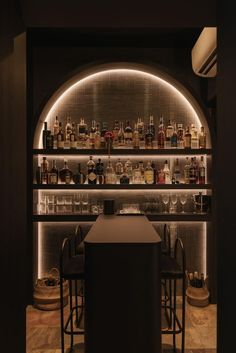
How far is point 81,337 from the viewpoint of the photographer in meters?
2.96

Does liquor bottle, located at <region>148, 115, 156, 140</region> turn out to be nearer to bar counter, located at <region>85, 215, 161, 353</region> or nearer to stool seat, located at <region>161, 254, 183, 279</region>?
stool seat, located at <region>161, 254, 183, 279</region>

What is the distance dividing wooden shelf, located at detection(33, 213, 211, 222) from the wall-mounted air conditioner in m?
1.53

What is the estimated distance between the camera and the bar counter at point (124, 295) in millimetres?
1954

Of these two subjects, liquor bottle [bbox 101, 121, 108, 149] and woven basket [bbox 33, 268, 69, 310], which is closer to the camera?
woven basket [bbox 33, 268, 69, 310]

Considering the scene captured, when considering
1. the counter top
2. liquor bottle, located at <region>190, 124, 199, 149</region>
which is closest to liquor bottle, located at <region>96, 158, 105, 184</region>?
liquor bottle, located at <region>190, 124, 199, 149</region>

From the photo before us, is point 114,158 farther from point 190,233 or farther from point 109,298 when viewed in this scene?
point 109,298

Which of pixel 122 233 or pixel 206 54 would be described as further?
pixel 206 54

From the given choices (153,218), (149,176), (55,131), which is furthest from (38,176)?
(153,218)

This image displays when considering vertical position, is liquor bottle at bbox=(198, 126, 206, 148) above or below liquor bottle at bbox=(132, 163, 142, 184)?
above

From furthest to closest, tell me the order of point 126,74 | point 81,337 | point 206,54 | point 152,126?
point 126,74 < point 152,126 < point 206,54 < point 81,337

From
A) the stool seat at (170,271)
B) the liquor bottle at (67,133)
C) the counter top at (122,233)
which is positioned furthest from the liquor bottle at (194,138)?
the stool seat at (170,271)

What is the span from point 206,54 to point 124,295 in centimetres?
233

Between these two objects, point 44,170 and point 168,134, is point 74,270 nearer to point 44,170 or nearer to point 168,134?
point 44,170

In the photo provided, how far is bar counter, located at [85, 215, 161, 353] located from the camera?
195cm
